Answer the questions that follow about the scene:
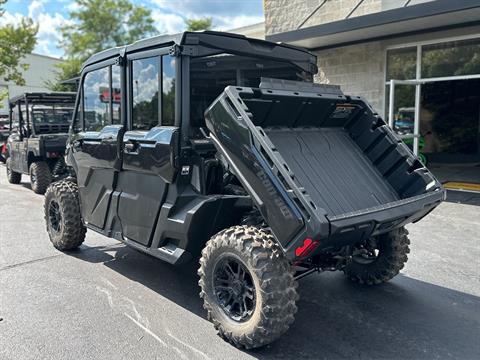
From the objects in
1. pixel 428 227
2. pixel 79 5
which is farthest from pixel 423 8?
pixel 79 5

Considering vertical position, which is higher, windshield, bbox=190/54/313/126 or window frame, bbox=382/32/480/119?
window frame, bbox=382/32/480/119

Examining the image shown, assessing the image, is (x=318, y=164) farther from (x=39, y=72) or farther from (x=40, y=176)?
(x=39, y=72)

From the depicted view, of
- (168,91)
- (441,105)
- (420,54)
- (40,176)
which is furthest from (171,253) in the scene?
(441,105)

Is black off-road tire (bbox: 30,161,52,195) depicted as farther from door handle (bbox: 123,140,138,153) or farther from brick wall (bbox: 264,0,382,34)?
brick wall (bbox: 264,0,382,34)

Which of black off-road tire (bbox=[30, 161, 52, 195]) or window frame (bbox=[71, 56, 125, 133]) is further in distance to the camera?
black off-road tire (bbox=[30, 161, 52, 195])

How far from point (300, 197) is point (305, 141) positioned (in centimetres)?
112

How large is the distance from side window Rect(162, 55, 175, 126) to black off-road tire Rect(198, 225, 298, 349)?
3.82 ft

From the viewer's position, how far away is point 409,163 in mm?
3928

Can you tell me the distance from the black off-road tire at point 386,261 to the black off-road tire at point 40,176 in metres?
8.09

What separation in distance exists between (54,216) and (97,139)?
159 cm

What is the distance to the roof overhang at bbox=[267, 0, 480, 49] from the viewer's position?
27.6 ft

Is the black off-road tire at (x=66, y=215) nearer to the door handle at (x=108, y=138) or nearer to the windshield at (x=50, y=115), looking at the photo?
the door handle at (x=108, y=138)

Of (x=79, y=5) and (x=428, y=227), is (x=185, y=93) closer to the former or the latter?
(x=428, y=227)

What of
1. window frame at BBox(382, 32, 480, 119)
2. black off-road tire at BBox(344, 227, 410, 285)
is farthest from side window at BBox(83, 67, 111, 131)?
window frame at BBox(382, 32, 480, 119)
